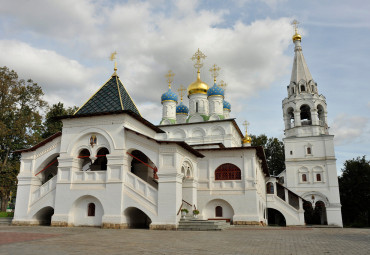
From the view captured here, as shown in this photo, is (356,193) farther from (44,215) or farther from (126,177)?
(44,215)

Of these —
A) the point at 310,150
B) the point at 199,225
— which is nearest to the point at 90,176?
the point at 199,225

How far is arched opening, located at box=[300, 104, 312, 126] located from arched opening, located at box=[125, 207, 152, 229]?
23889mm

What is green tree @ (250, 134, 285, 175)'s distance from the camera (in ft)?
158

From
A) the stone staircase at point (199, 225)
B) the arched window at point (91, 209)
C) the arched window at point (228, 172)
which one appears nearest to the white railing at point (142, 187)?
the stone staircase at point (199, 225)

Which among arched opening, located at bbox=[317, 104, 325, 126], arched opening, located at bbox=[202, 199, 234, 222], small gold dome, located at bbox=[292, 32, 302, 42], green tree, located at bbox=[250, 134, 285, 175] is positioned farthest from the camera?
green tree, located at bbox=[250, 134, 285, 175]

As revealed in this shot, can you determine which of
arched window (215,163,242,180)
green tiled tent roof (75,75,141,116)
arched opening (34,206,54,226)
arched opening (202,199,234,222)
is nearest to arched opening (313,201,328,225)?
arched opening (202,199,234,222)

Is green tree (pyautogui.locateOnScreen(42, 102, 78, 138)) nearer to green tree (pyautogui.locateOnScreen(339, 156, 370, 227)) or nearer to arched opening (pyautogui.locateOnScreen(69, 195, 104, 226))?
arched opening (pyautogui.locateOnScreen(69, 195, 104, 226))

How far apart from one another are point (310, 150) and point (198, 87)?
44.9 ft

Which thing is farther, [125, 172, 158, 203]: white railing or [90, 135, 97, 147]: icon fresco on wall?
[90, 135, 97, 147]: icon fresco on wall

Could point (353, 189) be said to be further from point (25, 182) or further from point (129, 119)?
point (25, 182)

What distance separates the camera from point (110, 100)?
17.5 meters

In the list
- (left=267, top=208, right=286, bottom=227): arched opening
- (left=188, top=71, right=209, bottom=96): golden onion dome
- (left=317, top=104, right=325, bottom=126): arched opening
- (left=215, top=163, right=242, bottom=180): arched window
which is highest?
(left=188, top=71, right=209, bottom=96): golden onion dome

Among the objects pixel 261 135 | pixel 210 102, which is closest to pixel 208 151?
pixel 210 102

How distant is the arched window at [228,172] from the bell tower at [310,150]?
48.1 ft
